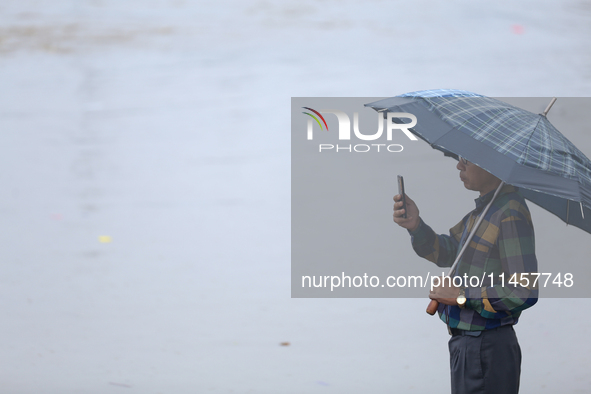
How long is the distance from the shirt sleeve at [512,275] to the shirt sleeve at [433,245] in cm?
25

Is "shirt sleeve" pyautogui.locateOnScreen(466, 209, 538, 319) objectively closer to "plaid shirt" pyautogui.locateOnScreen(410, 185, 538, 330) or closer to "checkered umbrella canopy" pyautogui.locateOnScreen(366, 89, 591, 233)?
"plaid shirt" pyautogui.locateOnScreen(410, 185, 538, 330)

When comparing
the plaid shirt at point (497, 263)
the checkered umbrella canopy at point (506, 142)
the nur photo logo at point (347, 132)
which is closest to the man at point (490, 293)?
the plaid shirt at point (497, 263)

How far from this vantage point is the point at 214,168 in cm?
272

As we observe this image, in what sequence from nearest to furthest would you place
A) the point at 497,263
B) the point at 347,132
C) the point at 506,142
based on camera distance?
the point at 506,142 < the point at 497,263 < the point at 347,132

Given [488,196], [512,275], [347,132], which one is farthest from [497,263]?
[347,132]

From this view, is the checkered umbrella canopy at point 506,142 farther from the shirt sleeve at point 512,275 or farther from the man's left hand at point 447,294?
the man's left hand at point 447,294

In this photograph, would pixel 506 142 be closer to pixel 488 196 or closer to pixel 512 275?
pixel 488 196

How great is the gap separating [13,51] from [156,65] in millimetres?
830

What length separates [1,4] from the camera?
2.81m

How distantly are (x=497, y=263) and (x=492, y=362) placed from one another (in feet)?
0.95

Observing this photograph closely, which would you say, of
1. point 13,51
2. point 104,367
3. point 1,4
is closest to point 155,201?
point 104,367

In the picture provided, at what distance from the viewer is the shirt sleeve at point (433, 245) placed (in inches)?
66.1

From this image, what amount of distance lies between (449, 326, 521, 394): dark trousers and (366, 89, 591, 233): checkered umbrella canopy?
0.44m

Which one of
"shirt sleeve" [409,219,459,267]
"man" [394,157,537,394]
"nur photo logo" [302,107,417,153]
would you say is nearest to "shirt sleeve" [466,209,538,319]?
"man" [394,157,537,394]
